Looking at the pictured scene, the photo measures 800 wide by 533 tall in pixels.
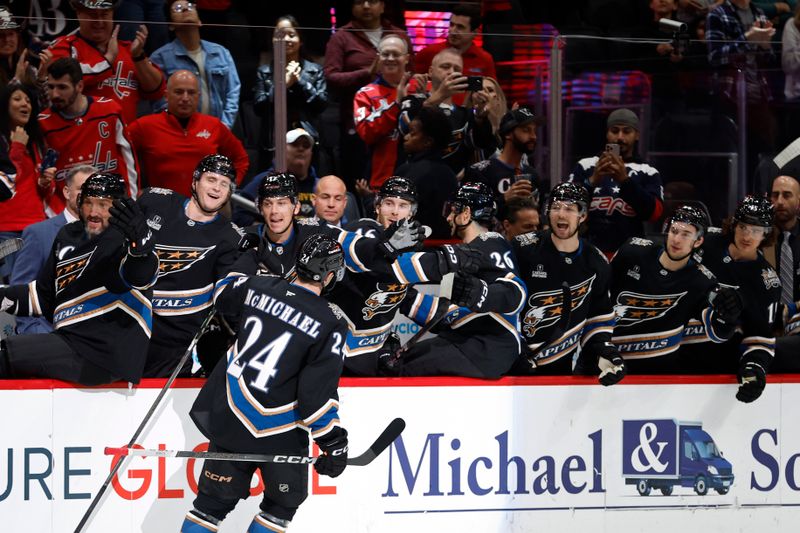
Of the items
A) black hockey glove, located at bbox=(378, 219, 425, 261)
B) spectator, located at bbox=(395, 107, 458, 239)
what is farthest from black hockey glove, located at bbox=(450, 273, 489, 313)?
spectator, located at bbox=(395, 107, 458, 239)

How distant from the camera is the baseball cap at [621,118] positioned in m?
6.14

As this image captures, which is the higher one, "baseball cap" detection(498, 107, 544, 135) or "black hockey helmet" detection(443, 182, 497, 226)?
"baseball cap" detection(498, 107, 544, 135)

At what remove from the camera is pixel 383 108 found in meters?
6.00

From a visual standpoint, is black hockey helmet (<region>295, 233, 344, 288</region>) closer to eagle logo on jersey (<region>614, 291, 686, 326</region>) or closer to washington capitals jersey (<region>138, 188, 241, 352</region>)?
washington capitals jersey (<region>138, 188, 241, 352</region>)

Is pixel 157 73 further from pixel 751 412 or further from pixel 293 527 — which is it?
pixel 751 412

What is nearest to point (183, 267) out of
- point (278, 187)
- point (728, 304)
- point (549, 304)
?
point (278, 187)

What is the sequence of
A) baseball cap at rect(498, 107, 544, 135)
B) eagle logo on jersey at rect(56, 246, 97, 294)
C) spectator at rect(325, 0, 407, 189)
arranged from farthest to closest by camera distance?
1. baseball cap at rect(498, 107, 544, 135)
2. spectator at rect(325, 0, 407, 189)
3. eagle logo on jersey at rect(56, 246, 97, 294)

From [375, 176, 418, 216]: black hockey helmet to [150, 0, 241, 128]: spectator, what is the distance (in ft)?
2.79

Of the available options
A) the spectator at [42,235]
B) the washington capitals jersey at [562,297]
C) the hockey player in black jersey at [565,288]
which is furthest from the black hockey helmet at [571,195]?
the spectator at [42,235]

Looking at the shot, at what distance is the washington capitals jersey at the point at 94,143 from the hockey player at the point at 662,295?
7.49 ft

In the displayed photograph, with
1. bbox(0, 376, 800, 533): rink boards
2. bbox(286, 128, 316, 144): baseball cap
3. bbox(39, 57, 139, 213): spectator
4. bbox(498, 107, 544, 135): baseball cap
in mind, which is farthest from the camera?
bbox(498, 107, 544, 135): baseball cap

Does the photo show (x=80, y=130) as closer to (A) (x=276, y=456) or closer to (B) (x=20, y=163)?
(B) (x=20, y=163)

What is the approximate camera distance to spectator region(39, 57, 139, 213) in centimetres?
565

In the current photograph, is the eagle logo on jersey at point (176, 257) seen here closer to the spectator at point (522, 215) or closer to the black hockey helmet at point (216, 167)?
the black hockey helmet at point (216, 167)
